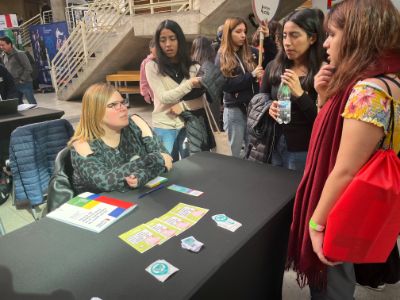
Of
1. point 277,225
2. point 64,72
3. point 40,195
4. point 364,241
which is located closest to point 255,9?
point 277,225

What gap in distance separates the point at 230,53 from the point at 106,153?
4.51 feet

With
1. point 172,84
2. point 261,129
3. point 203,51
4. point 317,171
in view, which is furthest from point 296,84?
point 203,51

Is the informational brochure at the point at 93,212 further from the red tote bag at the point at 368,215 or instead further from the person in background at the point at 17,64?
the person in background at the point at 17,64

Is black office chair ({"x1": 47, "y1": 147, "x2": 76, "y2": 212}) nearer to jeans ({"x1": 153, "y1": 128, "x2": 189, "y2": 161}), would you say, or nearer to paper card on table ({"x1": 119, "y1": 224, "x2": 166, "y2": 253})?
paper card on table ({"x1": 119, "y1": 224, "x2": 166, "y2": 253})

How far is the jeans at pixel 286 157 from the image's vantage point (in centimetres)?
171

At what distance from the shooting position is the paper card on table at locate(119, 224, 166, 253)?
1062mm

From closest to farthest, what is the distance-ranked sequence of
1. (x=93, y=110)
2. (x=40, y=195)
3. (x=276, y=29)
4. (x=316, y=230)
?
(x=316, y=230)
(x=93, y=110)
(x=40, y=195)
(x=276, y=29)

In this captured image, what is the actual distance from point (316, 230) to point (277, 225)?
26 centimetres

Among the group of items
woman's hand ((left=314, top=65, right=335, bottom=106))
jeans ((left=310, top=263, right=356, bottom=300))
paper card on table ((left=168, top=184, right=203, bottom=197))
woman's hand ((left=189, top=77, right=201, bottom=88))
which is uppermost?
woman's hand ((left=314, top=65, right=335, bottom=106))

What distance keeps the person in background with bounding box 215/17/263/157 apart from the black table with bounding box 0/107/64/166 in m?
1.86

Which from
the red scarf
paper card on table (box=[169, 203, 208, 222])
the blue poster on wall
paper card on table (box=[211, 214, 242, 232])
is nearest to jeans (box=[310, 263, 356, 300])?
the red scarf

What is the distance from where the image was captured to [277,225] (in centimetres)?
131

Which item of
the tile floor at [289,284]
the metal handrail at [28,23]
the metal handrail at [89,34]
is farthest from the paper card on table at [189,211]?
the metal handrail at [28,23]

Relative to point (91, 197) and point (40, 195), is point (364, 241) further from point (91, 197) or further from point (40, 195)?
point (40, 195)
